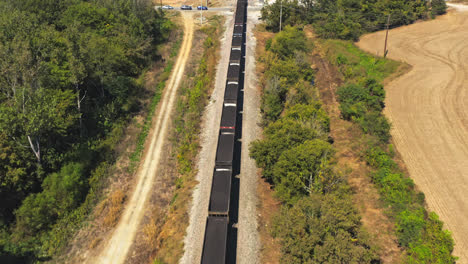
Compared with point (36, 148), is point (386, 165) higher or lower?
lower

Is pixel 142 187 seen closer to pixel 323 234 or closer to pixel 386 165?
pixel 323 234

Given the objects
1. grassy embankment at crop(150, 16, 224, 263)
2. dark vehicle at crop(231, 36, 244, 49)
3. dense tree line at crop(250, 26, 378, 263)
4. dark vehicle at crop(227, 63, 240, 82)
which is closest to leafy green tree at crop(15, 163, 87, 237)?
grassy embankment at crop(150, 16, 224, 263)

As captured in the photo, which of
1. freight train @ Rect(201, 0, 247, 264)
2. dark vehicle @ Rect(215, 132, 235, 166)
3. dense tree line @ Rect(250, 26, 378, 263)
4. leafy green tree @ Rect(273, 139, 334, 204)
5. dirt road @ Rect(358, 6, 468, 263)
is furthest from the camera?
dirt road @ Rect(358, 6, 468, 263)

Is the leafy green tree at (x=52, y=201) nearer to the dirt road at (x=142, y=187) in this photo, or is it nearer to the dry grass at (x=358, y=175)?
the dirt road at (x=142, y=187)

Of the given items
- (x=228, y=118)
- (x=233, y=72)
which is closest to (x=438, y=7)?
(x=233, y=72)

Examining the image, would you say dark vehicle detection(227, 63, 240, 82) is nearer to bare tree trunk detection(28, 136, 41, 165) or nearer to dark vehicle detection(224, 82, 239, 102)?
dark vehicle detection(224, 82, 239, 102)

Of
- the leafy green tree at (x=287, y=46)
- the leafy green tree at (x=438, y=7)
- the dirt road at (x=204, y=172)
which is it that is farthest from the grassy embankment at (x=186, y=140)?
the leafy green tree at (x=438, y=7)
